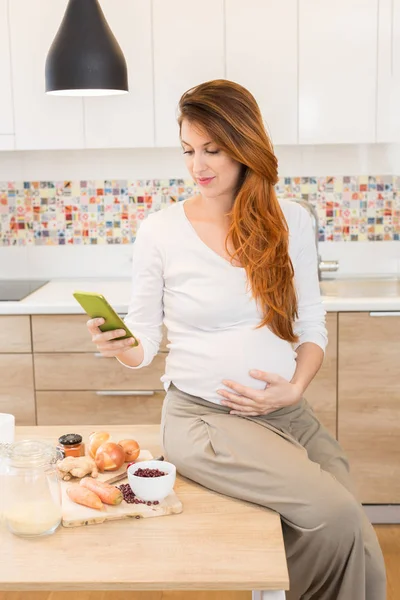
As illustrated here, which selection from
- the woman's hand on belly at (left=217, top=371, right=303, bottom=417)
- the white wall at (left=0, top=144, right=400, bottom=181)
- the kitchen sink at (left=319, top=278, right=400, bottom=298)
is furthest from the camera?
the white wall at (left=0, top=144, right=400, bottom=181)

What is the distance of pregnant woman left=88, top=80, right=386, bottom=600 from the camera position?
1701 millimetres

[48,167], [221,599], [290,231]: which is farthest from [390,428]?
[48,167]

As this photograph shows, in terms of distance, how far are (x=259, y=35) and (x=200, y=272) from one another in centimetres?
154

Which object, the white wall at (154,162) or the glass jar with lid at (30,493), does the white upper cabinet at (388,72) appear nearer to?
the white wall at (154,162)

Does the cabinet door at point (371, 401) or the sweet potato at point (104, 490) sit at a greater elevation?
the sweet potato at point (104, 490)

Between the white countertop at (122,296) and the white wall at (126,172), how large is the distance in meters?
0.09

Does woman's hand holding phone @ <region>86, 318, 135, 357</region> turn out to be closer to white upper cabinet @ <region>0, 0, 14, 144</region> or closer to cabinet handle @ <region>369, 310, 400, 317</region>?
cabinet handle @ <region>369, 310, 400, 317</region>

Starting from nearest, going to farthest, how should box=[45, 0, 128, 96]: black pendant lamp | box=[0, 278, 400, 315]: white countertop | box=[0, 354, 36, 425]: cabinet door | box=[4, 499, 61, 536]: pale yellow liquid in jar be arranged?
box=[4, 499, 61, 536]: pale yellow liquid in jar → box=[45, 0, 128, 96]: black pendant lamp → box=[0, 278, 400, 315]: white countertop → box=[0, 354, 36, 425]: cabinet door

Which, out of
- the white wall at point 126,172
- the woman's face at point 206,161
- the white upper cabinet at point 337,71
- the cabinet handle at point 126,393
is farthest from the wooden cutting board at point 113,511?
the white wall at point 126,172

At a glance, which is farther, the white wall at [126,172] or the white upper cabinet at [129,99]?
the white wall at [126,172]

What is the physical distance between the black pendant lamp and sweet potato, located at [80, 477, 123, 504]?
1158 millimetres

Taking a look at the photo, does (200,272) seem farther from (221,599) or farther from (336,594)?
(221,599)

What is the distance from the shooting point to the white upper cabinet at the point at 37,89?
3219mm

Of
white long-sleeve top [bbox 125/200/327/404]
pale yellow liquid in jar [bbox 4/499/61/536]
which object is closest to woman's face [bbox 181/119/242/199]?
white long-sleeve top [bbox 125/200/327/404]
